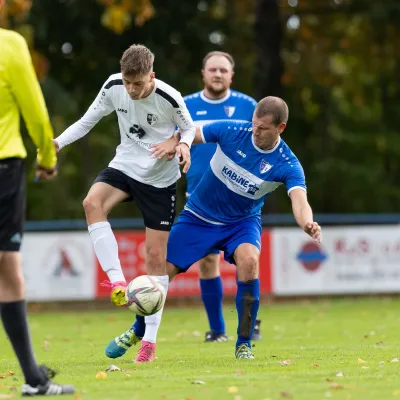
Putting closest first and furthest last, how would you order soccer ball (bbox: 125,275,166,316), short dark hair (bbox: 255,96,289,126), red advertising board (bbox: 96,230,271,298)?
soccer ball (bbox: 125,275,166,316) → short dark hair (bbox: 255,96,289,126) → red advertising board (bbox: 96,230,271,298)

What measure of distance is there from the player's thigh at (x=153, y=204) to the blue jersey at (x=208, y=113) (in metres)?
2.23

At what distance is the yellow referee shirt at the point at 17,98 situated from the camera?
236 inches

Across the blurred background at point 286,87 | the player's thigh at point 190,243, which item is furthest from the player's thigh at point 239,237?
the blurred background at point 286,87

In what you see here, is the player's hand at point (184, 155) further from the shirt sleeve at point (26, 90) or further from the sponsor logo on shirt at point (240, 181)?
the shirt sleeve at point (26, 90)

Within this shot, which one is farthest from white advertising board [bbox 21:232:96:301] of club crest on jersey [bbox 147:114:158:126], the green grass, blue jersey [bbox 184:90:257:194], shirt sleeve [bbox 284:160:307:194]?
shirt sleeve [bbox 284:160:307:194]

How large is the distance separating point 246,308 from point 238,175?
1103mm

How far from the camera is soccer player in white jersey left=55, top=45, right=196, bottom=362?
854 cm

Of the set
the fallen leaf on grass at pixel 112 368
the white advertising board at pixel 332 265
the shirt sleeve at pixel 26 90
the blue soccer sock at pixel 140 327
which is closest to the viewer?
the shirt sleeve at pixel 26 90

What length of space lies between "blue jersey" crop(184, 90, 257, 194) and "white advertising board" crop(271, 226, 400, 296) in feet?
25.3

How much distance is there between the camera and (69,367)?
8586 mm

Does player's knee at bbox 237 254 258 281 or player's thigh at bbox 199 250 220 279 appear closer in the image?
player's knee at bbox 237 254 258 281

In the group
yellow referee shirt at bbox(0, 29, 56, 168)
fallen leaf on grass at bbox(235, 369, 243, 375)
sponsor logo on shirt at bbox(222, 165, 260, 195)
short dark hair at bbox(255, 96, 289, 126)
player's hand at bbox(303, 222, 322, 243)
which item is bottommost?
fallen leaf on grass at bbox(235, 369, 243, 375)

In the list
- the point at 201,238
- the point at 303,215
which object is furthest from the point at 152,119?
the point at 303,215

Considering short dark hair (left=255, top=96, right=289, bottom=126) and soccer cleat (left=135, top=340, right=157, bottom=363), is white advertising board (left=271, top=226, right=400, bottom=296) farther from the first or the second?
short dark hair (left=255, top=96, right=289, bottom=126)
